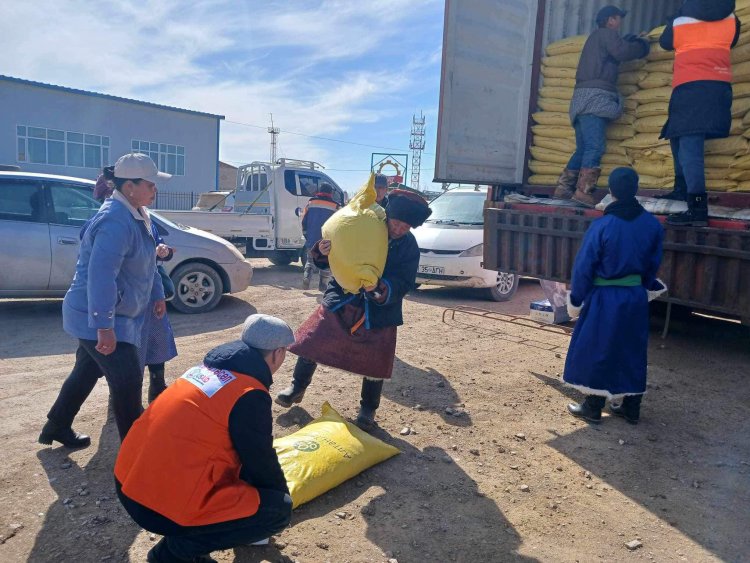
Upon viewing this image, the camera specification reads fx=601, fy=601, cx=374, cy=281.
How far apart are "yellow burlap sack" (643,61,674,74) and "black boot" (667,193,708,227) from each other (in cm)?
130

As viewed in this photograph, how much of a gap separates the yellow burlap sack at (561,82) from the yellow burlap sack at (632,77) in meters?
0.39

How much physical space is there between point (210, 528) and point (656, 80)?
4.87m

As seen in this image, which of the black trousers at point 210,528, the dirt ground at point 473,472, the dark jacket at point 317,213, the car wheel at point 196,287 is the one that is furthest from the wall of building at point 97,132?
the black trousers at point 210,528

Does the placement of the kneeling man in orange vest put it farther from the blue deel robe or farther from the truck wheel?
the truck wheel

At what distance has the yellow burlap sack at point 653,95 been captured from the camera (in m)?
4.99

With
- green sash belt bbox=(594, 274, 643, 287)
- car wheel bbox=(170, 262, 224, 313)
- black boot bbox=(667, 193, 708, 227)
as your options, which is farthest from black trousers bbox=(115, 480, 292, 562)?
car wheel bbox=(170, 262, 224, 313)

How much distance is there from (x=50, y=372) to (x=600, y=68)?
531 centimetres

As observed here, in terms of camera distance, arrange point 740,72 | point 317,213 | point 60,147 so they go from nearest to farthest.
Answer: point 740,72
point 317,213
point 60,147

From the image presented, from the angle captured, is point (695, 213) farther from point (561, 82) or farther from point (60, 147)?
point (60, 147)

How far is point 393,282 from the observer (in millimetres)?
3791

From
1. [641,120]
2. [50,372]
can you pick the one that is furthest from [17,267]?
[641,120]

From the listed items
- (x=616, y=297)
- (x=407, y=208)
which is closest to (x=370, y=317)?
(x=407, y=208)

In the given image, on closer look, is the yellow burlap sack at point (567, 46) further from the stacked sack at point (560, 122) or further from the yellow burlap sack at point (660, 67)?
the yellow burlap sack at point (660, 67)

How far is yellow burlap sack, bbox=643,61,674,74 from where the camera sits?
16.4ft
